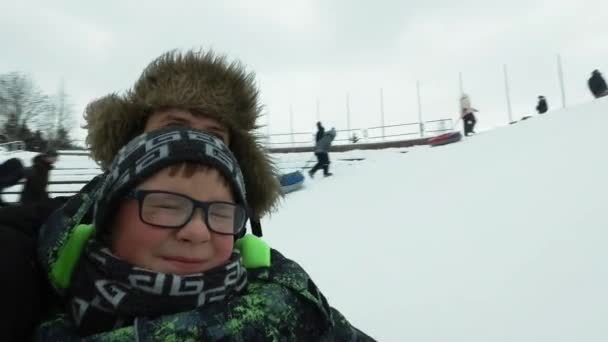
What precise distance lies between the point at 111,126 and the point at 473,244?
12.7 feet

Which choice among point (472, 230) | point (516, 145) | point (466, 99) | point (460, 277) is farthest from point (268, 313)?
point (466, 99)

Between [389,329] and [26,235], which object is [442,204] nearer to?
[389,329]

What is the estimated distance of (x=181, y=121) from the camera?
4.25 ft

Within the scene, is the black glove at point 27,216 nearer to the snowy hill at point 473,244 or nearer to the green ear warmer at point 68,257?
the green ear warmer at point 68,257

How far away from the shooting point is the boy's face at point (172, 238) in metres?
1.06

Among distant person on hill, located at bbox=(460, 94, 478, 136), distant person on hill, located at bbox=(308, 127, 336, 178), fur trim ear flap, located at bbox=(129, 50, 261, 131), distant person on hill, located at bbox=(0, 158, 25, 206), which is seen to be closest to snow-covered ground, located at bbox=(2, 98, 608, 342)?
fur trim ear flap, located at bbox=(129, 50, 261, 131)

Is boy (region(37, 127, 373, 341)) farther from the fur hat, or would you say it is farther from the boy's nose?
the fur hat

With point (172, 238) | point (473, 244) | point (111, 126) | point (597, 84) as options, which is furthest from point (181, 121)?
point (597, 84)

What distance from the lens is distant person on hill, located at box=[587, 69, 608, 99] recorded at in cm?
1534

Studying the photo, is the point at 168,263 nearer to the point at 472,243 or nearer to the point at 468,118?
the point at 472,243

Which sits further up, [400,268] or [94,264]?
[94,264]

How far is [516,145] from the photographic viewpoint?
9.51m

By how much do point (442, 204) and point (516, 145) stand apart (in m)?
4.23

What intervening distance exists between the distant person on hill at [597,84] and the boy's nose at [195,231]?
58.6ft
